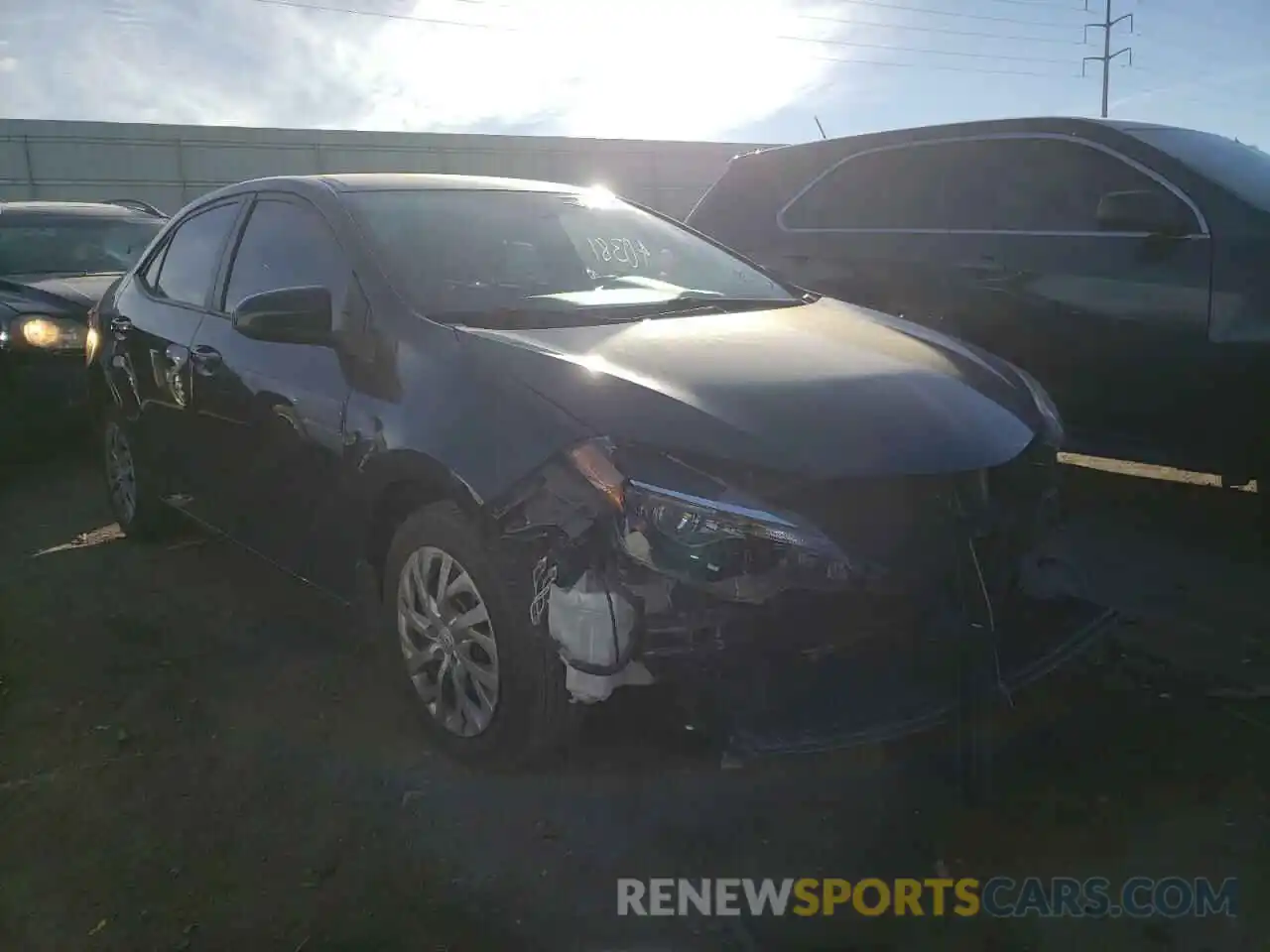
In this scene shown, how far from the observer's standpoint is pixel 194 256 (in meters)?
4.54

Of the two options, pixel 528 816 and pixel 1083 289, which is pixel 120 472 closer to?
pixel 528 816

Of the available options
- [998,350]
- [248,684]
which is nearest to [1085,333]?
[998,350]

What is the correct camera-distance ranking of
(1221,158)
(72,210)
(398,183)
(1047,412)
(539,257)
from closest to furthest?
(1047,412)
(539,257)
(398,183)
(1221,158)
(72,210)

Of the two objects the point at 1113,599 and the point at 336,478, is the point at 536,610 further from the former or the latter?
the point at 1113,599

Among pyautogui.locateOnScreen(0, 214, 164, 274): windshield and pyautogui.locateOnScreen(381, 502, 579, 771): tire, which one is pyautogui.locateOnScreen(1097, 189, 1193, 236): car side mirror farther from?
pyautogui.locateOnScreen(0, 214, 164, 274): windshield

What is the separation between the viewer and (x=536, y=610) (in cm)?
260

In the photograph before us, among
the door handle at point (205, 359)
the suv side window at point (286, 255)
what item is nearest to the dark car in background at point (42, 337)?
the door handle at point (205, 359)

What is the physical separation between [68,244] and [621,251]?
5.86m

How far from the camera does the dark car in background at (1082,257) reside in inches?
181

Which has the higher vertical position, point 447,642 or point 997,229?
point 997,229

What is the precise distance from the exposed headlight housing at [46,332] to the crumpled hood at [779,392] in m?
4.71

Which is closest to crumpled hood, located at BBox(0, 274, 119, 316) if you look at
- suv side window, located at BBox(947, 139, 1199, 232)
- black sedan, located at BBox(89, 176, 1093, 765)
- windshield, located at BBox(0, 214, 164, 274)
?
windshield, located at BBox(0, 214, 164, 274)

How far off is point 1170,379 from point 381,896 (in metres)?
3.93

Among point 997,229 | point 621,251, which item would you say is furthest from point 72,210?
point 997,229
